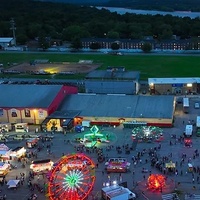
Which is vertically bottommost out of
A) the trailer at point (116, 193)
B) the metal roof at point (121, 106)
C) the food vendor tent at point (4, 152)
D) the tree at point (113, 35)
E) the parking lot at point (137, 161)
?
the parking lot at point (137, 161)

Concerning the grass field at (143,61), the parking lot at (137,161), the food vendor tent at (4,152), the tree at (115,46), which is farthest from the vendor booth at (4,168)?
the tree at (115,46)

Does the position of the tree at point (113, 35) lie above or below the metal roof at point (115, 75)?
above

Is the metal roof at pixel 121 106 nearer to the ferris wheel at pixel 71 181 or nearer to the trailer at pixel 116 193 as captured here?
the ferris wheel at pixel 71 181

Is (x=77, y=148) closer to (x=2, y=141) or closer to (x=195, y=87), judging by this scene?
(x=2, y=141)

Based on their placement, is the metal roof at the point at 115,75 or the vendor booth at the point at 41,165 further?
the metal roof at the point at 115,75

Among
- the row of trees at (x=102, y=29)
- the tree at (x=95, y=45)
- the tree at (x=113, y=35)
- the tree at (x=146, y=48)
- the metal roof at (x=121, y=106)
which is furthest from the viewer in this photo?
the row of trees at (x=102, y=29)

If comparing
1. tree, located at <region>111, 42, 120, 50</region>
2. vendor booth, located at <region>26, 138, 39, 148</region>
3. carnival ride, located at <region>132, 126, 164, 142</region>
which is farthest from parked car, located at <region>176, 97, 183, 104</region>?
tree, located at <region>111, 42, 120, 50</region>

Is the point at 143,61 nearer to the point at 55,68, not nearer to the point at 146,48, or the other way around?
the point at 146,48

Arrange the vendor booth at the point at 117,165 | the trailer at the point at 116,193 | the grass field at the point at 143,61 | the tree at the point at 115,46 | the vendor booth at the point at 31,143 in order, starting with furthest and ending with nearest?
the tree at the point at 115,46 → the grass field at the point at 143,61 → the vendor booth at the point at 31,143 → the vendor booth at the point at 117,165 → the trailer at the point at 116,193
